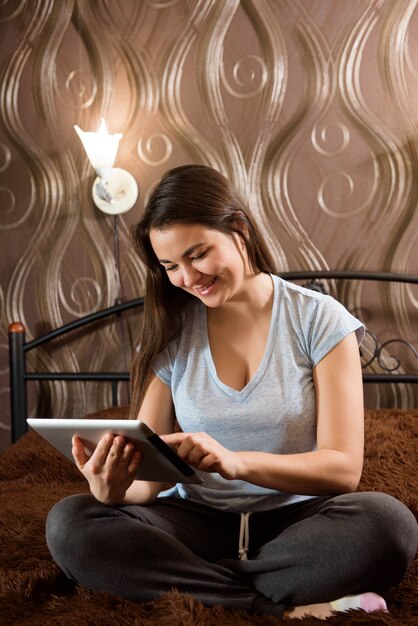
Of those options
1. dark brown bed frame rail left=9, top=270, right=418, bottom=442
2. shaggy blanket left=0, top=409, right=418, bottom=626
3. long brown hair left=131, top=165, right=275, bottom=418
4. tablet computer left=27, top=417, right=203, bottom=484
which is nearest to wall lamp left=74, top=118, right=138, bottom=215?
dark brown bed frame rail left=9, top=270, right=418, bottom=442

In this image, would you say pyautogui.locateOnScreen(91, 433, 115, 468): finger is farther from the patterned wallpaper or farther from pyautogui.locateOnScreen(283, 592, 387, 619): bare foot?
the patterned wallpaper

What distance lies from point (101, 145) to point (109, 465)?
5.36ft

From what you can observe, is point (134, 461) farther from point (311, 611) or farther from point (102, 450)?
point (311, 611)

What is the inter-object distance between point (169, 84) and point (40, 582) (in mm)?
1853

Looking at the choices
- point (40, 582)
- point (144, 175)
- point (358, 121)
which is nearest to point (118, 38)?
point (144, 175)

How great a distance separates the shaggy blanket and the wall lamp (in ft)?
2.56

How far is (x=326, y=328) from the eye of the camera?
1.42 metres

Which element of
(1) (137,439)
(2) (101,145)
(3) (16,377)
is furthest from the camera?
(3) (16,377)

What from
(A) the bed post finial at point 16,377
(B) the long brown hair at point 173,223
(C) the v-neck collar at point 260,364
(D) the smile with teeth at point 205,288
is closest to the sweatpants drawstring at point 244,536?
(C) the v-neck collar at point 260,364

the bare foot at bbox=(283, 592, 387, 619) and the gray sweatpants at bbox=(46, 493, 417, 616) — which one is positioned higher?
the gray sweatpants at bbox=(46, 493, 417, 616)

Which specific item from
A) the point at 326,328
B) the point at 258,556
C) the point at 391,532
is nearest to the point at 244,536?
the point at 258,556

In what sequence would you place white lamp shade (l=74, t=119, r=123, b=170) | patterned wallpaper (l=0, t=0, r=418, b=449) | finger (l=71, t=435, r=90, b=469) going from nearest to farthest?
finger (l=71, t=435, r=90, b=469), patterned wallpaper (l=0, t=0, r=418, b=449), white lamp shade (l=74, t=119, r=123, b=170)

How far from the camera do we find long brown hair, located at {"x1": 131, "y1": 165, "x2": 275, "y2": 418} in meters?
1.41

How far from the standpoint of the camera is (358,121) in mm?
2443
